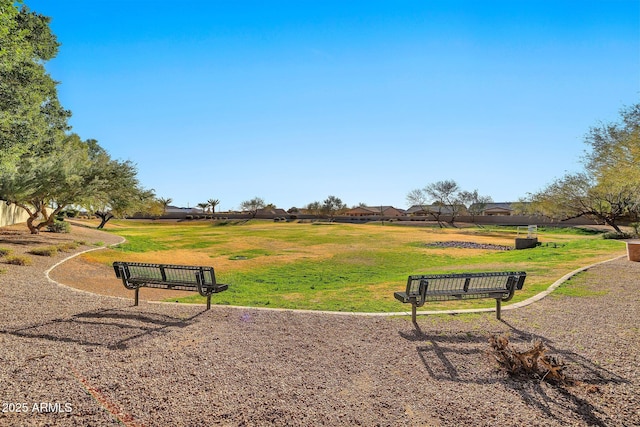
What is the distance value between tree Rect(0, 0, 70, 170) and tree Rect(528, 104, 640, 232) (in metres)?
21.1

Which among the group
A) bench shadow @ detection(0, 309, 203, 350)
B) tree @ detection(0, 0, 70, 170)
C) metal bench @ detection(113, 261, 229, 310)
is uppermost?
tree @ detection(0, 0, 70, 170)

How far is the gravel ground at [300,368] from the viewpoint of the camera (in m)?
3.97

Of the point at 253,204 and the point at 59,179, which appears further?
the point at 253,204

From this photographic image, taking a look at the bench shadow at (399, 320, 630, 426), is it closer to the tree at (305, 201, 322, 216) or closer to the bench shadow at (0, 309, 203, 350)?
the bench shadow at (0, 309, 203, 350)

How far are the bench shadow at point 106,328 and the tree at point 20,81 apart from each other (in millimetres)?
6724

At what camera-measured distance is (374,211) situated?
11569cm

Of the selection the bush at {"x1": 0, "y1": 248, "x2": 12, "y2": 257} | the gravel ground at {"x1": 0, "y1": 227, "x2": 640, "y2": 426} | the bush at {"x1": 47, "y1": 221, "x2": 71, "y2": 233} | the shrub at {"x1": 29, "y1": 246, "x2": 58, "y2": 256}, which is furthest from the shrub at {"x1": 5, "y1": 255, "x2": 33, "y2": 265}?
the bush at {"x1": 47, "y1": 221, "x2": 71, "y2": 233}

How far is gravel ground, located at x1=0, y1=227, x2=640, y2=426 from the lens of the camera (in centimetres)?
397

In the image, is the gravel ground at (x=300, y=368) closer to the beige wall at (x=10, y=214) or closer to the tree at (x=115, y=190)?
the tree at (x=115, y=190)

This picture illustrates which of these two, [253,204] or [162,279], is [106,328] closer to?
[162,279]

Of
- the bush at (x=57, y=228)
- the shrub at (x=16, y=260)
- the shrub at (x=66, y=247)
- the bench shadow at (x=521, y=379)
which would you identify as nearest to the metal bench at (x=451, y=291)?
the bench shadow at (x=521, y=379)

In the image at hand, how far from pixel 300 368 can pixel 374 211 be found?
112m

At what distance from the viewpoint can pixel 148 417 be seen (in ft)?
12.6

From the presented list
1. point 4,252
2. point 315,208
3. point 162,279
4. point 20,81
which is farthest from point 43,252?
point 315,208
